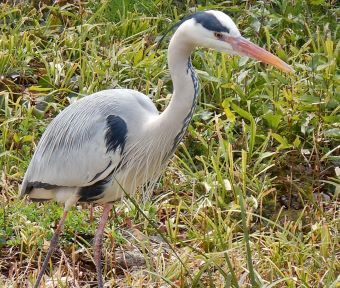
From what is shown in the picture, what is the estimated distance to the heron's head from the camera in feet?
12.4

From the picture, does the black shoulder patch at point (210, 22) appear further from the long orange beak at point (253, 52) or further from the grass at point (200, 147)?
the grass at point (200, 147)

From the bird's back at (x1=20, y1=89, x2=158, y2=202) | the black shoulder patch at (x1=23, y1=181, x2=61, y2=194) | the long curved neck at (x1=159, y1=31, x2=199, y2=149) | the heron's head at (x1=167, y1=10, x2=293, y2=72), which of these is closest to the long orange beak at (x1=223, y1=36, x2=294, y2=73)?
the heron's head at (x1=167, y1=10, x2=293, y2=72)

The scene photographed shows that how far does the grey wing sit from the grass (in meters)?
0.43

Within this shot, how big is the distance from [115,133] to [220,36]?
0.69 metres

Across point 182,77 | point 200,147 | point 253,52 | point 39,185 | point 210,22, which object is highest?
point 210,22

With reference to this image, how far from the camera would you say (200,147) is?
17.7 feet

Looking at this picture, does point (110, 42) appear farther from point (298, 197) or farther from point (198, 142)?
point (298, 197)

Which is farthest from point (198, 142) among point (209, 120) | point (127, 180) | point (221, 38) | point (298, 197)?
point (221, 38)

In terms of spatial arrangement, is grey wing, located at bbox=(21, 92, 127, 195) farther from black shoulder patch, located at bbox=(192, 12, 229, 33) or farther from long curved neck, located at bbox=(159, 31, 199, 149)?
black shoulder patch, located at bbox=(192, 12, 229, 33)

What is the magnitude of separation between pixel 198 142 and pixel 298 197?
26.5 inches

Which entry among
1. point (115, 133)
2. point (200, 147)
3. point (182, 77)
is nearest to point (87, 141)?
point (115, 133)

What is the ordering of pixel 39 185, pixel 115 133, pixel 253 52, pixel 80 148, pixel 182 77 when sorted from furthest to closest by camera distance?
pixel 39 185, pixel 80 148, pixel 115 133, pixel 182 77, pixel 253 52

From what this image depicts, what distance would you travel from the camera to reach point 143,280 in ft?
14.2

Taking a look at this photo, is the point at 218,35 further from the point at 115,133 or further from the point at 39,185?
the point at 39,185
